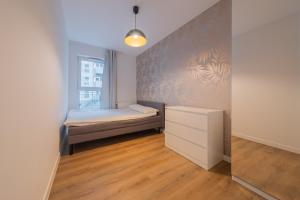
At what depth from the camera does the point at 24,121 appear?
85 cm

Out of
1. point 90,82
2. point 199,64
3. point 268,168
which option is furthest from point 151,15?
point 268,168

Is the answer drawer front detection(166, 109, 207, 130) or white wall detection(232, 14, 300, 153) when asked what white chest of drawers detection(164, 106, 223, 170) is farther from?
white wall detection(232, 14, 300, 153)

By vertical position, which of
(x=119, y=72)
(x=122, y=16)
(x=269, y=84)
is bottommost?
(x=269, y=84)

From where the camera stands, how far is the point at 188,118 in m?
2.01

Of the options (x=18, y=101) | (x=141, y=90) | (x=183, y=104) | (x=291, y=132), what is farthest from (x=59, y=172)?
(x=141, y=90)

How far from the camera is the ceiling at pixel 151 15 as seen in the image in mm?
1411

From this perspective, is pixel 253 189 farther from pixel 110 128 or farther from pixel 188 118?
pixel 110 128

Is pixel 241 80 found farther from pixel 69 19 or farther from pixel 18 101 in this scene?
pixel 69 19

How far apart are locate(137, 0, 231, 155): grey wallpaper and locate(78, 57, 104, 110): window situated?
1.86 metres

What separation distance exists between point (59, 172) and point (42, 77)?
1.29 metres

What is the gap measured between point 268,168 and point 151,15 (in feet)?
9.66

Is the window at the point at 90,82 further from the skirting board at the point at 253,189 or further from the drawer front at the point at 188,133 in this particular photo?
the skirting board at the point at 253,189

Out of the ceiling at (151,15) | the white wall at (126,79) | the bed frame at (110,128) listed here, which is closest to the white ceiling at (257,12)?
the ceiling at (151,15)

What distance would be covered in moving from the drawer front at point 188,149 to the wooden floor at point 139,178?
88 mm
